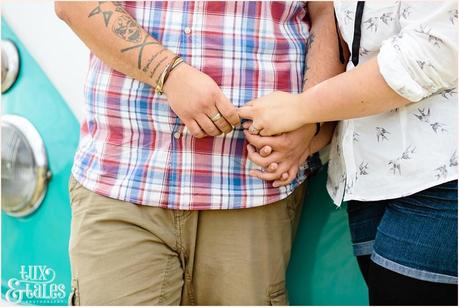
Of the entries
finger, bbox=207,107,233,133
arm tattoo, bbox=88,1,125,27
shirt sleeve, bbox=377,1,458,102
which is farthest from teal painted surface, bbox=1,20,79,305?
shirt sleeve, bbox=377,1,458,102

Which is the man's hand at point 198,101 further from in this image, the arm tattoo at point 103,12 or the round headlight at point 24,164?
the round headlight at point 24,164

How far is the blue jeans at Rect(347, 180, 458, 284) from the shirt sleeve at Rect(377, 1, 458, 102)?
19 cm

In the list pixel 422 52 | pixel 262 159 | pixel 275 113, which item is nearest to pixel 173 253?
pixel 262 159

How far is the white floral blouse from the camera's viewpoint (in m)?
1.26

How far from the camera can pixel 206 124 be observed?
1.47 metres

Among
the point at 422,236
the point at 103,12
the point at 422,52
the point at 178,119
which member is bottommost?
the point at 422,236

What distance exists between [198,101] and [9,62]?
684mm

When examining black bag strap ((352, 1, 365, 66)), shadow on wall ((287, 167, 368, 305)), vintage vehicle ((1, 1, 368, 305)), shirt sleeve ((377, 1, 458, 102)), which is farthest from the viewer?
vintage vehicle ((1, 1, 368, 305))

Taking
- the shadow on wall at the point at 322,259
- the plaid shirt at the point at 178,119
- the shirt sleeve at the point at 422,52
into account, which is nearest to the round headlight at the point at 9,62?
the plaid shirt at the point at 178,119

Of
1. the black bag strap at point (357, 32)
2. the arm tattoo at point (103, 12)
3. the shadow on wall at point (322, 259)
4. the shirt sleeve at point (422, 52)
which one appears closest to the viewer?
the shirt sleeve at point (422, 52)

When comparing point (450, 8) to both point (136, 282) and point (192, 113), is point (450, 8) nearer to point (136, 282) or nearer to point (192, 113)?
point (192, 113)

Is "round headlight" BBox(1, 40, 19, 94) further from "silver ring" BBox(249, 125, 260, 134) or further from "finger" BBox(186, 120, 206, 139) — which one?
"silver ring" BBox(249, 125, 260, 134)

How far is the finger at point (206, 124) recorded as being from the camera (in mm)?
1464

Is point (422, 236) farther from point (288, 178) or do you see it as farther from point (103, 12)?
point (103, 12)
